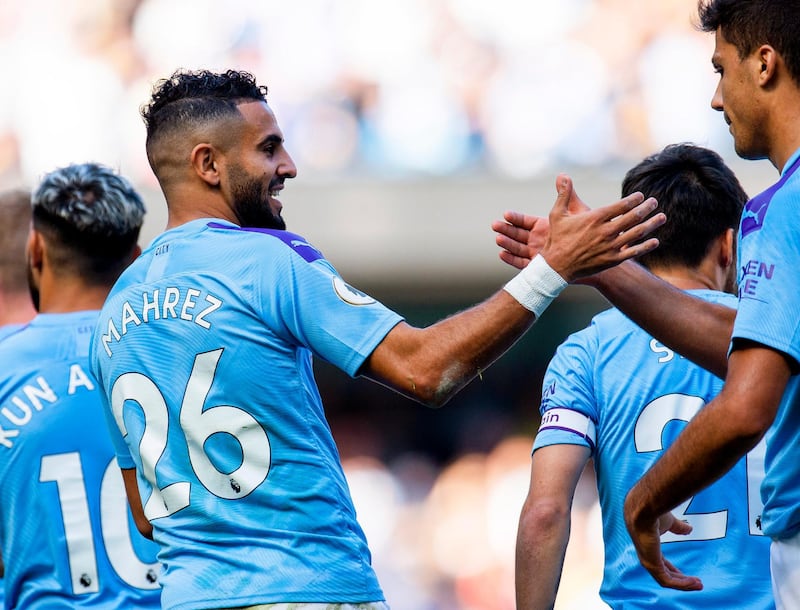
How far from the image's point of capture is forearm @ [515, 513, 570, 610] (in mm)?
3756

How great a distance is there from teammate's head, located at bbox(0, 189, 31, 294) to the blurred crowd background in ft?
23.4

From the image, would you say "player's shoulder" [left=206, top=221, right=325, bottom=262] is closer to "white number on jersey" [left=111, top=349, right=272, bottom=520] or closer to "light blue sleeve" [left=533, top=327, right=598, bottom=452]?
"white number on jersey" [left=111, top=349, right=272, bottom=520]

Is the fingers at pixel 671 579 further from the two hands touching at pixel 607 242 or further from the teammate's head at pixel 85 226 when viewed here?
the teammate's head at pixel 85 226

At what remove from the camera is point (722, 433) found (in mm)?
2609

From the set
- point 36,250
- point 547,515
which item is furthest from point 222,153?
point 547,515

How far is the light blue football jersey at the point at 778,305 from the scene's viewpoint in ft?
8.60

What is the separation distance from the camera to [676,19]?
12.6 metres

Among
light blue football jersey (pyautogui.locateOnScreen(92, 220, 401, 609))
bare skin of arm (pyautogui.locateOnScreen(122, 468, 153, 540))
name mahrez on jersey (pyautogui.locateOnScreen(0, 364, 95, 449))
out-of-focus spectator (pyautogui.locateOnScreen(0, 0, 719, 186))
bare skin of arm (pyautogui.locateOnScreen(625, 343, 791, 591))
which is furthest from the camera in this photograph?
out-of-focus spectator (pyautogui.locateOnScreen(0, 0, 719, 186))

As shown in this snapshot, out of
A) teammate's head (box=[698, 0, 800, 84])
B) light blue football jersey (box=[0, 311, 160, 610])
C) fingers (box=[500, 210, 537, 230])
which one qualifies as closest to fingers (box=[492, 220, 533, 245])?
fingers (box=[500, 210, 537, 230])

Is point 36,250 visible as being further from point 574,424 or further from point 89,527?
point 574,424

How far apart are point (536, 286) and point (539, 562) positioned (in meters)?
1.20

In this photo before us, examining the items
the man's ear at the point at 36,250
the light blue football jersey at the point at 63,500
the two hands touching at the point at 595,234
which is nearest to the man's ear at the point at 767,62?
the two hands touching at the point at 595,234

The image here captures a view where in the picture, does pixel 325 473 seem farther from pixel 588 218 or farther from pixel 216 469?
pixel 588 218

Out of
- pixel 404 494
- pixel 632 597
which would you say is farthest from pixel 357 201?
pixel 632 597
